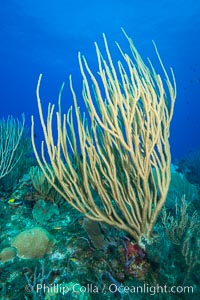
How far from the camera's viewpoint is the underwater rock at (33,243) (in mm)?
3119

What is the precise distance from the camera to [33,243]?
316 cm

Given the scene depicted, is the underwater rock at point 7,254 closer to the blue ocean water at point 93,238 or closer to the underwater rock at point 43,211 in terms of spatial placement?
the blue ocean water at point 93,238

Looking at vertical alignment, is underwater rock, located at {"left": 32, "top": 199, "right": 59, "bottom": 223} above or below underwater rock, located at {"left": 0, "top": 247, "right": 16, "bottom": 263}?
above

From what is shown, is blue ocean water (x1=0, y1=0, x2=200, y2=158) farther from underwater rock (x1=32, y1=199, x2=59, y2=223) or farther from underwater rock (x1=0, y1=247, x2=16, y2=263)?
underwater rock (x1=0, y1=247, x2=16, y2=263)

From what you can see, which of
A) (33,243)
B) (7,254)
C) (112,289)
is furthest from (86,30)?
(112,289)

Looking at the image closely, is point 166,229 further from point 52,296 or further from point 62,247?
point 52,296

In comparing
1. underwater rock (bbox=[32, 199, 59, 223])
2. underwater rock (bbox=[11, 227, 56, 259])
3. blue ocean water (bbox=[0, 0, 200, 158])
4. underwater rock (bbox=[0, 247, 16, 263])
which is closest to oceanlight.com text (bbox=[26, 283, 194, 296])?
underwater rock (bbox=[11, 227, 56, 259])

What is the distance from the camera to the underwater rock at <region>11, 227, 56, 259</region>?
3.12m

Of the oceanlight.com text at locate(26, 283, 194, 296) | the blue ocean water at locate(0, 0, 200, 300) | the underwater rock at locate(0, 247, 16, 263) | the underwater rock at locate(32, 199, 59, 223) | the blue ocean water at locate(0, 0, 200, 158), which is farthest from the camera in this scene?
the blue ocean water at locate(0, 0, 200, 158)

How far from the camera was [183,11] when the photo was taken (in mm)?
25578

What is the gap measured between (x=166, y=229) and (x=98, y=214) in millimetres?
1058

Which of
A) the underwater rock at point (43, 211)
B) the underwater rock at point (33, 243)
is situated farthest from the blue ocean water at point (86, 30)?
the underwater rock at point (33, 243)

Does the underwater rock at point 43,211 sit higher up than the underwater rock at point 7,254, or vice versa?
the underwater rock at point 43,211

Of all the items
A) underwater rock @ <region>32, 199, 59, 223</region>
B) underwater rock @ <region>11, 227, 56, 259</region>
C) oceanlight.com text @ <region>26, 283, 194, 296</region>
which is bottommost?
oceanlight.com text @ <region>26, 283, 194, 296</region>
